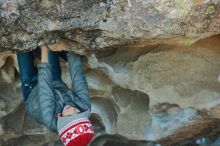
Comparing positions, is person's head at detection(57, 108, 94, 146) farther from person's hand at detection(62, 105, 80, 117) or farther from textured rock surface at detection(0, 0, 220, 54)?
textured rock surface at detection(0, 0, 220, 54)

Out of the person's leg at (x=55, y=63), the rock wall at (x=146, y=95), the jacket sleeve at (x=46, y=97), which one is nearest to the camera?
the jacket sleeve at (x=46, y=97)

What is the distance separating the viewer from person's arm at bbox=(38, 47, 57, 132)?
2.84m

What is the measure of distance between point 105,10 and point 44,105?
63 centimetres

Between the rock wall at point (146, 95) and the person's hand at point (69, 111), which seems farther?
the rock wall at point (146, 95)

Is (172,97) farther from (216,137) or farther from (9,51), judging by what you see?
(9,51)

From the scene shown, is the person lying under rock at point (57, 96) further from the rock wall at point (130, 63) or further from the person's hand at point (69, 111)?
the rock wall at point (130, 63)

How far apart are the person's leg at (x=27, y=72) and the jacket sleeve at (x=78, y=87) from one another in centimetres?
25

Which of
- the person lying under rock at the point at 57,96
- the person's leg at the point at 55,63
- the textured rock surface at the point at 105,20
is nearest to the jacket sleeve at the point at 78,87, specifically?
the person lying under rock at the point at 57,96

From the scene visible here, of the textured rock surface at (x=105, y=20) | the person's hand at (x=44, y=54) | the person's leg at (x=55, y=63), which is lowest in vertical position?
the person's leg at (x=55, y=63)

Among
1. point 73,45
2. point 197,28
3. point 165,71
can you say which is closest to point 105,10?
point 73,45

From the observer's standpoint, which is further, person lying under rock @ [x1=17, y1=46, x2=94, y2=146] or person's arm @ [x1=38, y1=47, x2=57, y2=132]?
person's arm @ [x1=38, y1=47, x2=57, y2=132]

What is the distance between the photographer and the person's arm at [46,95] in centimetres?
284

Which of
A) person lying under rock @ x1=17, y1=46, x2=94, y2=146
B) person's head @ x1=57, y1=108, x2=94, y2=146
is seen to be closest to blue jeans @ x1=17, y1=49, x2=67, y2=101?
person lying under rock @ x1=17, y1=46, x2=94, y2=146

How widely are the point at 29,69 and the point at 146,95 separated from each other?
2.75 feet
